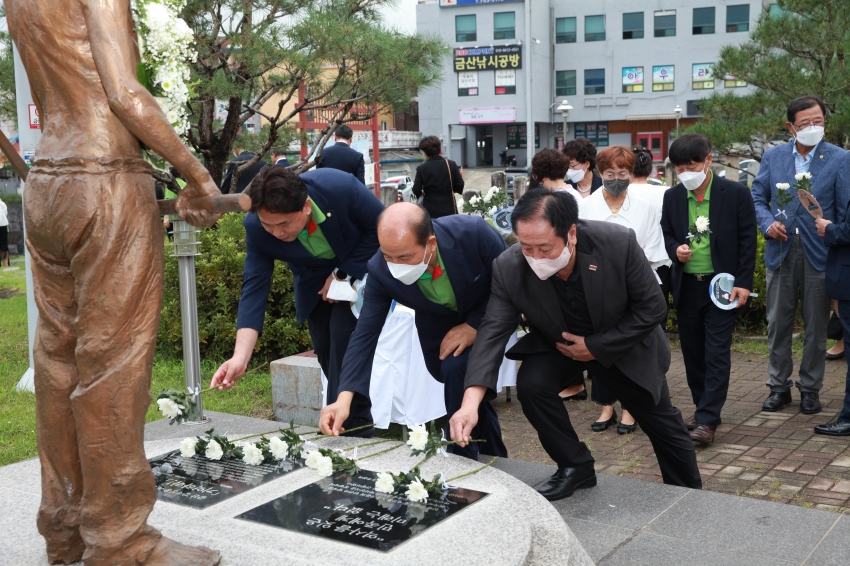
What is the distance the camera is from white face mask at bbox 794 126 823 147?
569 centimetres

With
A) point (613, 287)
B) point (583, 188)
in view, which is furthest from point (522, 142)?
point (613, 287)

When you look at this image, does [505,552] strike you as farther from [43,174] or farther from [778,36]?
[778,36]

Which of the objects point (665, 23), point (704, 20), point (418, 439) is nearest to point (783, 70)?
point (418, 439)

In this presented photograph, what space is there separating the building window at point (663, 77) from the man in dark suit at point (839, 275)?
1520 inches

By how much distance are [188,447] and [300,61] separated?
16.5ft

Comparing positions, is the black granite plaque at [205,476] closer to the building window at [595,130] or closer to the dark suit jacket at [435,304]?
the dark suit jacket at [435,304]

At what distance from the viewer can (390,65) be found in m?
8.57

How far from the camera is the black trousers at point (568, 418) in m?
4.04

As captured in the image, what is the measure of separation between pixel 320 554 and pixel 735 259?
354 centimetres

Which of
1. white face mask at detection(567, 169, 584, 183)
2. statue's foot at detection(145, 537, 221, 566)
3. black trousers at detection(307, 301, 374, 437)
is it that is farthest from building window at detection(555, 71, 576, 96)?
statue's foot at detection(145, 537, 221, 566)

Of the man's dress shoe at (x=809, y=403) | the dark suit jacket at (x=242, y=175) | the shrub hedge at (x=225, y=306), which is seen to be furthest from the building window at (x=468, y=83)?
the man's dress shoe at (x=809, y=403)

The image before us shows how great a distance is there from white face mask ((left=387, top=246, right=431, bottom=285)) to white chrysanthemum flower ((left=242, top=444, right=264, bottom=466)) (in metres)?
1.00

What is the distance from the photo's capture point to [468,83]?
44.5 meters

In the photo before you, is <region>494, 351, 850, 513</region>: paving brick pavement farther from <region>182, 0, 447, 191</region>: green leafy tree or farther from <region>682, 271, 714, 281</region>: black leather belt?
<region>182, 0, 447, 191</region>: green leafy tree
